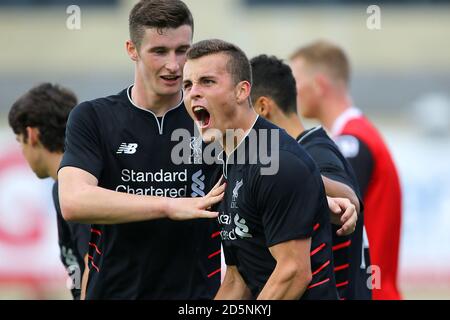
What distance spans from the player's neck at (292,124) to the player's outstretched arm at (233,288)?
3.74 ft

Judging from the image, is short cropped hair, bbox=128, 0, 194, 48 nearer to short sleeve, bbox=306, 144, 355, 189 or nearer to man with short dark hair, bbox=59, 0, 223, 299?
man with short dark hair, bbox=59, 0, 223, 299

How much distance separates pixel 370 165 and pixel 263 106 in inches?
57.2

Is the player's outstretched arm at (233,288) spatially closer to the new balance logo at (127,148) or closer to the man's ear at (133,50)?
the new balance logo at (127,148)

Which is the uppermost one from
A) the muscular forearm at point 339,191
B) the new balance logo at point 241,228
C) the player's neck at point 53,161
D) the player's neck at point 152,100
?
the player's neck at point 152,100

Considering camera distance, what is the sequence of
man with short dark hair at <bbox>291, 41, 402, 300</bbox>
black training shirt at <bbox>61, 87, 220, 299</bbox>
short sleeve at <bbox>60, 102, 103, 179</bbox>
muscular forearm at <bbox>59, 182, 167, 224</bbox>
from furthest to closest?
man with short dark hair at <bbox>291, 41, 402, 300</bbox> < black training shirt at <bbox>61, 87, 220, 299</bbox> < short sleeve at <bbox>60, 102, 103, 179</bbox> < muscular forearm at <bbox>59, 182, 167, 224</bbox>

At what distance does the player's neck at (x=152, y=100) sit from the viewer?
498cm

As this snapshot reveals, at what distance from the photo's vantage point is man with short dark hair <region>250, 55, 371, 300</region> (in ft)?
16.7

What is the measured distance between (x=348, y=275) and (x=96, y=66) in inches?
563

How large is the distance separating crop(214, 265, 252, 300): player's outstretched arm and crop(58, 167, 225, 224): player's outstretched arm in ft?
1.46

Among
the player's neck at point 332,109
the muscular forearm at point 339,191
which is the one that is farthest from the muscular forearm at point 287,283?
the player's neck at point 332,109

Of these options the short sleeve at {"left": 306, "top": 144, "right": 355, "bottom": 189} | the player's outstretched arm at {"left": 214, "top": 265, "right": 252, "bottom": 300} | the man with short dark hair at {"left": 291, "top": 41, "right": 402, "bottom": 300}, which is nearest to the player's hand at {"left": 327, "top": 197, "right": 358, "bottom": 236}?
the short sleeve at {"left": 306, "top": 144, "right": 355, "bottom": 189}

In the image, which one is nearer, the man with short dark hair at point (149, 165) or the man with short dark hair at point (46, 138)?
the man with short dark hair at point (149, 165)

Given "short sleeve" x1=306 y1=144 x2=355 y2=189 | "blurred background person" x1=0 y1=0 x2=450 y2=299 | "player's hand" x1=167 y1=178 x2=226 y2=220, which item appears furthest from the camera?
"blurred background person" x1=0 y1=0 x2=450 y2=299

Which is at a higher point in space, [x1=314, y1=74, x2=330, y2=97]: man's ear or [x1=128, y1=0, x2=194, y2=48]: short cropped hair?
[x1=128, y1=0, x2=194, y2=48]: short cropped hair
